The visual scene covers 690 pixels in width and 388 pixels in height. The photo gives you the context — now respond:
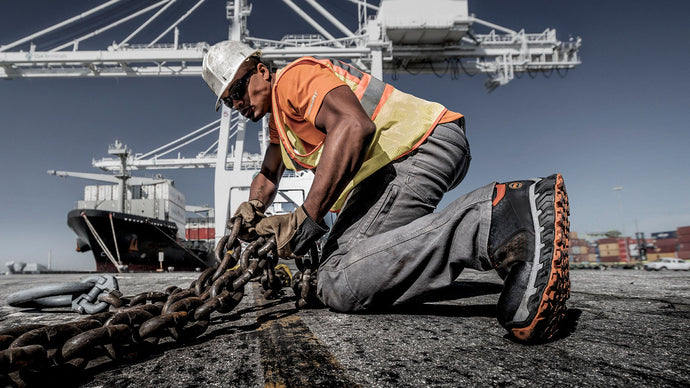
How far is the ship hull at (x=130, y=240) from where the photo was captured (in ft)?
51.4

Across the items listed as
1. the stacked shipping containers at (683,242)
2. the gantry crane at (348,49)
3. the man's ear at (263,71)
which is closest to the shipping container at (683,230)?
the stacked shipping containers at (683,242)

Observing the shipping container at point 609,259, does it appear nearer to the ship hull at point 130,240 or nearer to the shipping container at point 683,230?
the shipping container at point 683,230

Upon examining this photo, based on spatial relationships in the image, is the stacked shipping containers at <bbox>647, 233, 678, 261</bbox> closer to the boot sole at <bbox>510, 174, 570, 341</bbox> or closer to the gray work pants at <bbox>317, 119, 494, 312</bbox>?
the gray work pants at <bbox>317, 119, 494, 312</bbox>

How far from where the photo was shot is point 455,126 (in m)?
1.69

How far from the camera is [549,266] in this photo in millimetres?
954

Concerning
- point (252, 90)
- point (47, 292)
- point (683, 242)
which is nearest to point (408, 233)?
point (252, 90)

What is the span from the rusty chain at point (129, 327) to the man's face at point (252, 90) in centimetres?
59

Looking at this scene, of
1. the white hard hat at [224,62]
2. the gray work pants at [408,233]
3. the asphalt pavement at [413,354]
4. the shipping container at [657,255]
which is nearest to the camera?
the asphalt pavement at [413,354]

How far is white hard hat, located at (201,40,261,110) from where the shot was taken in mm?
1762

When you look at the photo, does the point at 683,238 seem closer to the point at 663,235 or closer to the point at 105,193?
the point at 663,235

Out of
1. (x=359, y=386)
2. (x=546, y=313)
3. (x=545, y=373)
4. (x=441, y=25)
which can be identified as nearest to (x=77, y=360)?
(x=359, y=386)

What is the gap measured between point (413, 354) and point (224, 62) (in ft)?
5.10

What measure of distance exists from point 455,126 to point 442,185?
278 millimetres

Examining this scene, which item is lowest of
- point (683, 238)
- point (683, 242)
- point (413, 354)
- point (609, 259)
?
point (609, 259)
